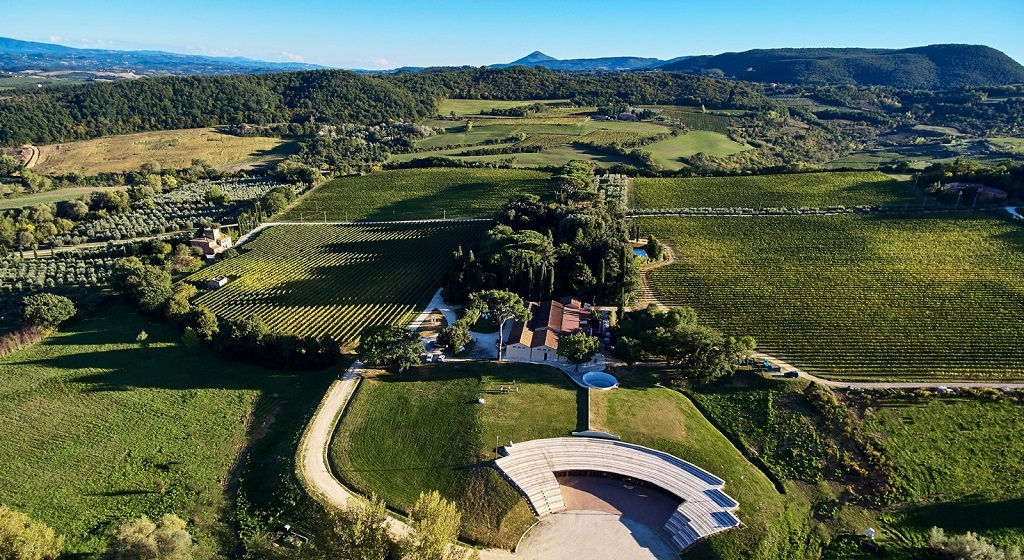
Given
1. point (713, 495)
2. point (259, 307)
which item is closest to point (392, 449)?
point (713, 495)

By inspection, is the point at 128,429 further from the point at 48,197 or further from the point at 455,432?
the point at 48,197

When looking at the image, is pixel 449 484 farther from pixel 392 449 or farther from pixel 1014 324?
pixel 1014 324

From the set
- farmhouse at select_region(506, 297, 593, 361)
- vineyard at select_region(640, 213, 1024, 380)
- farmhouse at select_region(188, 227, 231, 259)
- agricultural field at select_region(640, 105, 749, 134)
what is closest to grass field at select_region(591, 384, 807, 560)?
farmhouse at select_region(506, 297, 593, 361)

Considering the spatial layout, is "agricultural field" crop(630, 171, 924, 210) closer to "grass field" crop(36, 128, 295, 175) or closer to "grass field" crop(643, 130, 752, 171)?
"grass field" crop(643, 130, 752, 171)

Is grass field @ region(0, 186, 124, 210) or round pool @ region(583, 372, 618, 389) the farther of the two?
grass field @ region(0, 186, 124, 210)

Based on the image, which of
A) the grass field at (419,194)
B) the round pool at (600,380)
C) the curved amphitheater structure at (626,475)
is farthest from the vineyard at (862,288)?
the grass field at (419,194)
